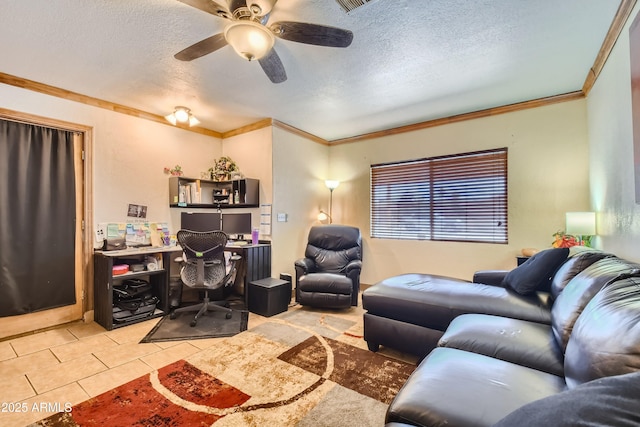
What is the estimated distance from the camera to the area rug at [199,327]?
8.82 ft

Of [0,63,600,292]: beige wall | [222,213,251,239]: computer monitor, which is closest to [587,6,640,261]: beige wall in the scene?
[0,63,600,292]: beige wall

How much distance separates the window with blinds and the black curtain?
3895mm

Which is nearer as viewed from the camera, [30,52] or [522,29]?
[522,29]

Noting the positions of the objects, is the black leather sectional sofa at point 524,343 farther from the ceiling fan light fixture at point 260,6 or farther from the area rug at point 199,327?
the ceiling fan light fixture at point 260,6

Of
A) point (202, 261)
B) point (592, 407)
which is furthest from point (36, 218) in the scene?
point (592, 407)

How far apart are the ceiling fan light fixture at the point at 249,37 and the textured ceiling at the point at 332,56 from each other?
0.64 ft

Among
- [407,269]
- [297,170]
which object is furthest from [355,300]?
[297,170]

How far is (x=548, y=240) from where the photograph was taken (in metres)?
3.16

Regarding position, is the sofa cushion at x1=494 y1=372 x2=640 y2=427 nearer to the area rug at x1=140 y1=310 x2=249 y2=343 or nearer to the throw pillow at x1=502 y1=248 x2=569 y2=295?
the throw pillow at x1=502 y1=248 x2=569 y2=295

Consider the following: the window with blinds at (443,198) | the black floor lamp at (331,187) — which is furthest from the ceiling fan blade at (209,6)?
the window with blinds at (443,198)

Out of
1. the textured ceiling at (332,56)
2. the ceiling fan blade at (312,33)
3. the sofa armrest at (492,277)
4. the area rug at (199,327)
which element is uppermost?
the textured ceiling at (332,56)

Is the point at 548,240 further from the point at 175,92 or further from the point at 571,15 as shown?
the point at 175,92

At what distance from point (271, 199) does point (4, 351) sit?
2875 mm

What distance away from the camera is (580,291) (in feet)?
4.80
